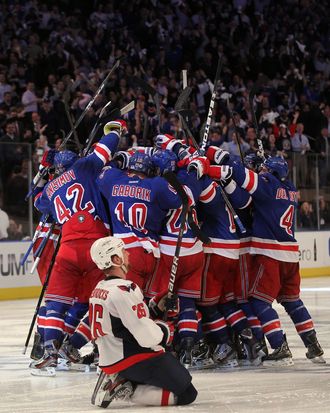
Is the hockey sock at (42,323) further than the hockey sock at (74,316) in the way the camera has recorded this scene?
No

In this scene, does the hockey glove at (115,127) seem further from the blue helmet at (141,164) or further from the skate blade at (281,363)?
the skate blade at (281,363)

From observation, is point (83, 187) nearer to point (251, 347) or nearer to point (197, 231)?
point (197, 231)

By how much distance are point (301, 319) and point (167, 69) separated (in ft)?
36.2

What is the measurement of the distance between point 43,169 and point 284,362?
7.14 ft

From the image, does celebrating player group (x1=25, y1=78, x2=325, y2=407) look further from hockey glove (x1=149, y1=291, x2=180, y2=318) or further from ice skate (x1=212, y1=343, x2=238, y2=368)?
hockey glove (x1=149, y1=291, x2=180, y2=318)

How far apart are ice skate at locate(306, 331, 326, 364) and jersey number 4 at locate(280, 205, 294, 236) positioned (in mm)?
713

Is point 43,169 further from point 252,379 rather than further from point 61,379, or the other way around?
point 252,379

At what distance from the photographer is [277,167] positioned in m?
7.90

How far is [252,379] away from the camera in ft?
23.0

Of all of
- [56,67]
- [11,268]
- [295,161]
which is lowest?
[11,268]

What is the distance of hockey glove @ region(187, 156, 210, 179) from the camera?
7445 millimetres

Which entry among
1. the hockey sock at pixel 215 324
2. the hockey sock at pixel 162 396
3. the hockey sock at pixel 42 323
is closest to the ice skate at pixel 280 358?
the hockey sock at pixel 215 324

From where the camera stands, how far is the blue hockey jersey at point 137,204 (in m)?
7.41

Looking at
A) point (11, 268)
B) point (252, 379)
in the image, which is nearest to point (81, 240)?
point (252, 379)
